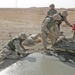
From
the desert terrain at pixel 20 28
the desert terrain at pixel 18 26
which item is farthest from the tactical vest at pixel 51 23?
the desert terrain at pixel 18 26

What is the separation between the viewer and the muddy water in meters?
6.84

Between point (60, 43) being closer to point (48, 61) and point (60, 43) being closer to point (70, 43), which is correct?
point (70, 43)

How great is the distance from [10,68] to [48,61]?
1.27 metres

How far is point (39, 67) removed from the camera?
23.8 ft

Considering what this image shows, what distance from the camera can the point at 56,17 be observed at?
802 centimetres

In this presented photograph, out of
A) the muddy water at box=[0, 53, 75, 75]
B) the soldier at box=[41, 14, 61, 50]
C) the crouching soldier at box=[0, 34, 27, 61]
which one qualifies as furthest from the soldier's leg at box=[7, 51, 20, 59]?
the soldier at box=[41, 14, 61, 50]

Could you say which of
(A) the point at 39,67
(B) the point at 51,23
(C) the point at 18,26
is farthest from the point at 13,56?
(C) the point at 18,26

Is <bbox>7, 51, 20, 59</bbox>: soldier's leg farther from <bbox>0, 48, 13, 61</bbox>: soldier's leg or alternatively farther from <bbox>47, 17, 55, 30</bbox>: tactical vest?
<bbox>47, 17, 55, 30</bbox>: tactical vest

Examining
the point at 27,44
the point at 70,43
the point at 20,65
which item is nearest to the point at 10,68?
the point at 20,65

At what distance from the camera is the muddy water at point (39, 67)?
6.84 metres

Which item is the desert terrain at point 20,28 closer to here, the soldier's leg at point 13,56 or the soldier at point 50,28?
the soldier at point 50,28

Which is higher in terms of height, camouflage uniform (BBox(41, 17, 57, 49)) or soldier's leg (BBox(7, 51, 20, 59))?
camouflage uniform (BBox(41, 17, 57, 49))

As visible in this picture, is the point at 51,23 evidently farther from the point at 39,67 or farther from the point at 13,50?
the point at 39,67

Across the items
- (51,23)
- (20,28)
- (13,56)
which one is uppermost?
(51,23)
